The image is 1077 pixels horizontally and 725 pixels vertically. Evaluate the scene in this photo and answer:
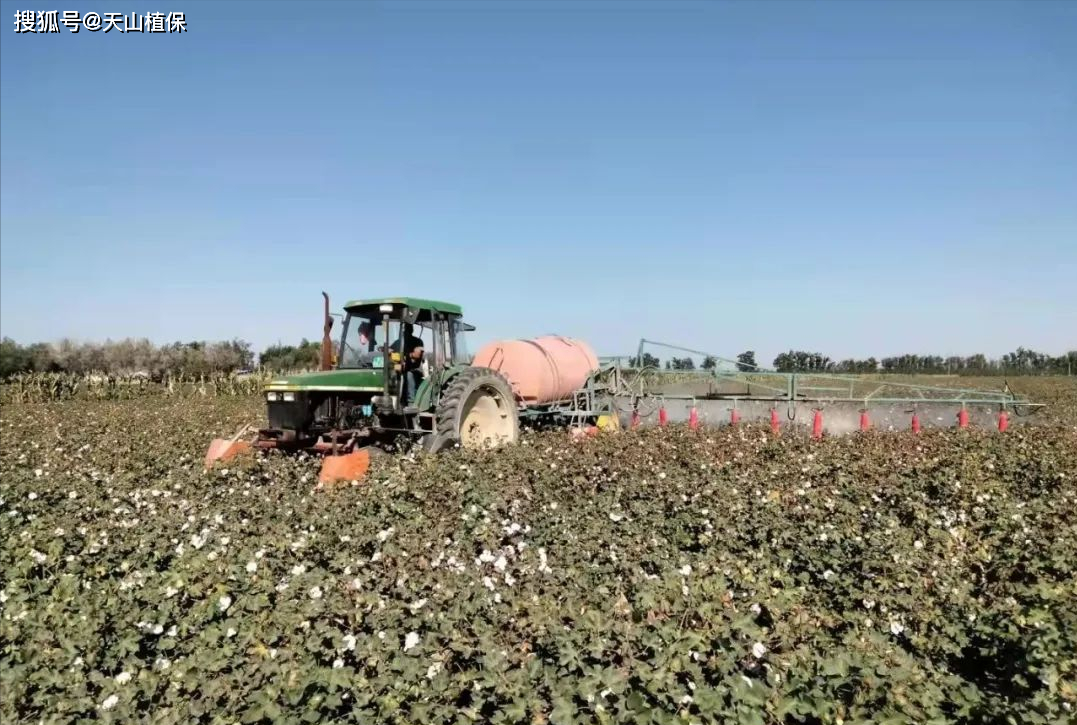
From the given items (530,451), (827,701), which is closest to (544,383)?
(530,451)

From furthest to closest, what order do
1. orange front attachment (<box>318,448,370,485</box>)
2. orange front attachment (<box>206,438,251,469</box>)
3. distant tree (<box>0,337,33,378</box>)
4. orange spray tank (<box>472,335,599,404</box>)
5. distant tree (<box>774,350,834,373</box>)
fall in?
distant tree (<box>0,337,33,378</box>) < distant tree (<box>774,350,834,373</box>) < orange spray tank (<box>472,335,599,404</box>) < orange front attachment (<box>206,438,251,469</box>) < orange front attachment (<box>318,448,370,485</box>)

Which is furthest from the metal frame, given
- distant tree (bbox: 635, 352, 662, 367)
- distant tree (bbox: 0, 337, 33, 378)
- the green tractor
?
distant tree (bbox: 0, 337, 33, 378)

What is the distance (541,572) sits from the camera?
427cm

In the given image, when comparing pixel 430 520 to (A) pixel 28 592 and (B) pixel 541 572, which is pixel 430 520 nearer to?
(B) pixel 541 572

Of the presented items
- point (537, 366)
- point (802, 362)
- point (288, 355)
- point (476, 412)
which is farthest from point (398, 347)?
point (288, 355)

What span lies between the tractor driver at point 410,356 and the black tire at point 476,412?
0.41 metres

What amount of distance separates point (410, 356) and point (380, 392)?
612 mm

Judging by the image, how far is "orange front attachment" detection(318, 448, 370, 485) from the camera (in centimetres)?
756

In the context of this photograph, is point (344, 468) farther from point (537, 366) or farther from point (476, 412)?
point (537, 366)

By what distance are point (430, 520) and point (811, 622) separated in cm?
289

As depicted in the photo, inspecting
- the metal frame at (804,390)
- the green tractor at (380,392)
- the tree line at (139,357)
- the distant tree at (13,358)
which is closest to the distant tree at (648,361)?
the metal frame at (804,390)

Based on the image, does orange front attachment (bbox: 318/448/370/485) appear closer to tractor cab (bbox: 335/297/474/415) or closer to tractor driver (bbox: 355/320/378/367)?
tractor cab (bbox: 335/297/474/415)

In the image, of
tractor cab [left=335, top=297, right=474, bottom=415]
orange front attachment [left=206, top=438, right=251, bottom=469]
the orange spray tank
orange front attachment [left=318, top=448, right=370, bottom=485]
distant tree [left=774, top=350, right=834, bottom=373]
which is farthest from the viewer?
distant tree [left=774, top=350, right=834, bottom=373]

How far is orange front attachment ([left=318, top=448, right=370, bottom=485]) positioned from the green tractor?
0.31m
